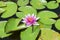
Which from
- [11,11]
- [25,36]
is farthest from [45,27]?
[11,11]

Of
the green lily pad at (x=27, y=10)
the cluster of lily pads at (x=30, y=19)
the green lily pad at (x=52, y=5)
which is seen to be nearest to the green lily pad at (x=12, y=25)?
the cluster of lily pads at (x=30, y=19)

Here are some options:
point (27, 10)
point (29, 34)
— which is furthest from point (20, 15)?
point (29, 34)

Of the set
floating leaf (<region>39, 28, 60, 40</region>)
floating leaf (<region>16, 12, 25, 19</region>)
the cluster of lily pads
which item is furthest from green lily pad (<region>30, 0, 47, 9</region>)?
floating leaf (<region>39, 28, 60, 40</region>)

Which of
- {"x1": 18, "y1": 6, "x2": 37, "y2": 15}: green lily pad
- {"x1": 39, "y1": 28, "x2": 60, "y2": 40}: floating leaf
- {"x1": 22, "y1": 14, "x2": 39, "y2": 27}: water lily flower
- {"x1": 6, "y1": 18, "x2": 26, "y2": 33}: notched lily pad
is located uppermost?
{"x1": 18, "y1": 6, "x2": 37, "y2": 15}: green lily pad

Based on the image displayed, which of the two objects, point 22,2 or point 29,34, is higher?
point 22,2

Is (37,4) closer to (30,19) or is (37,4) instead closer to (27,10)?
(27,10)

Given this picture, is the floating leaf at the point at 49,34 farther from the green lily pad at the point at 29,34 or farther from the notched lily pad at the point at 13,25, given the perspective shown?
the notched lily pad at the point at 13,25

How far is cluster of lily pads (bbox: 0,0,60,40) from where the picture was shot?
122 centimetres

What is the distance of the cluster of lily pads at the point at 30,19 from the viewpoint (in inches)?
48.2

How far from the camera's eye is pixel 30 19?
122cm

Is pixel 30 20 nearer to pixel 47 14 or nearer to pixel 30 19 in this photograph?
pixel 30 19

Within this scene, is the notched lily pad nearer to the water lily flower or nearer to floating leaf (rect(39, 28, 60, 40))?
the water lily flower

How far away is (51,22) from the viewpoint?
4.24 feet

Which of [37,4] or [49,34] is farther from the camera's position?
[37,4]
